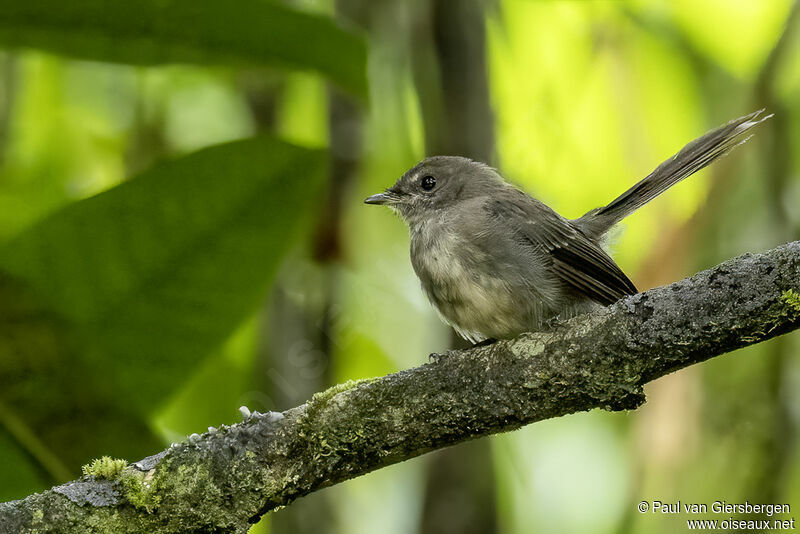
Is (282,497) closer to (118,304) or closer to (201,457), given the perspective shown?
(201,457)

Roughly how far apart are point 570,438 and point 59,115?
3.09m

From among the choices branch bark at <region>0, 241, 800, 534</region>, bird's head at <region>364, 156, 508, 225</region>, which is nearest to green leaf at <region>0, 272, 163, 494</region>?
branch bark at <region>0, 241, 800, 534</region>

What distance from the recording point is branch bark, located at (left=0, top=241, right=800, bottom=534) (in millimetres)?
2070

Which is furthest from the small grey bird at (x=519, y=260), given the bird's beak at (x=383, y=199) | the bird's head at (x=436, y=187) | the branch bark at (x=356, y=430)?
the branch bark at (x=356, y=430)

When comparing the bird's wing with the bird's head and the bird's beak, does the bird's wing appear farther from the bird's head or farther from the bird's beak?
the bird's beak

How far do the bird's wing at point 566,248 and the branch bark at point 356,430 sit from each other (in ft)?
3.73

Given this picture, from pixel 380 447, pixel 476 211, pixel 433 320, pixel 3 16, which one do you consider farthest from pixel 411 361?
pixel 3 16

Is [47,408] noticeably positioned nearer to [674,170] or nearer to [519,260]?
[519,260]

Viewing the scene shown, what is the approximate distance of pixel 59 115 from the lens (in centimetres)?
446

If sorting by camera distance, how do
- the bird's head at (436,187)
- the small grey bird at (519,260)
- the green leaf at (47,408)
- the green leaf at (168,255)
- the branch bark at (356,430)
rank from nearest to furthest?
the branch bark at (356,430) < the green leaf at (47,408) < the green leaf at (168,255) < the small grey bird at (519,260) < the bird's head at (436,187)

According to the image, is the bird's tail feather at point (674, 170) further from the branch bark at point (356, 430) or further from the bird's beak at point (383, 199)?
the branch bark at point (356, 430)

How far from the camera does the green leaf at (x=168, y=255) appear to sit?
8.39ft

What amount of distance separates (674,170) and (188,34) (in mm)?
2037

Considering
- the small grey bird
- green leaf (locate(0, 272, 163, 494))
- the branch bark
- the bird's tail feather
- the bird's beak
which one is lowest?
the branch bark
